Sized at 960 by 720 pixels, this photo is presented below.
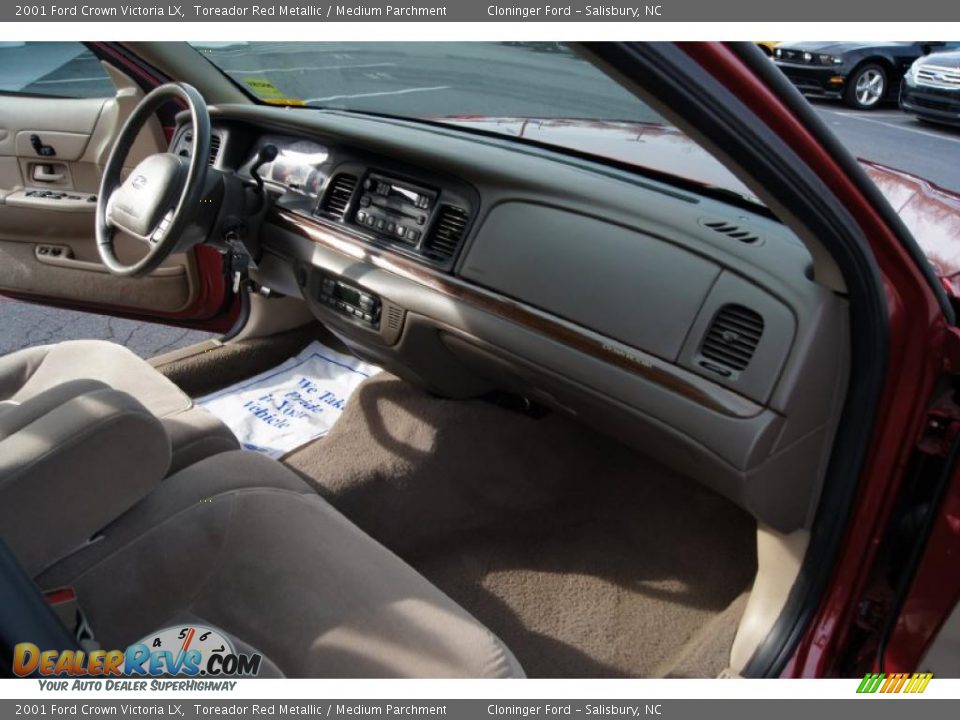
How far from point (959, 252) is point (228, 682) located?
4.53 ft

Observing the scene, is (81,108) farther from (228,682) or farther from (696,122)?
(696,122)

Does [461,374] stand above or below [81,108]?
below

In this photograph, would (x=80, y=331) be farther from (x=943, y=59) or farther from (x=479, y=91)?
(x=943, y=59)

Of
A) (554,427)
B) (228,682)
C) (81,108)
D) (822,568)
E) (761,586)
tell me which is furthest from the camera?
(81,108)

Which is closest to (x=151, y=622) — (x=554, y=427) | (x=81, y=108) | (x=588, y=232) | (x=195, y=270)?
(x=588, y=232)

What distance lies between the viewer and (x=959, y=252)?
1415 mm

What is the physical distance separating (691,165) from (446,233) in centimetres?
56

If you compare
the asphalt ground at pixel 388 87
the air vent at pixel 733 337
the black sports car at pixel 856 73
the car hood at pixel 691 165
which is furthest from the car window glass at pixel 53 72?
the black sports car at pixel 856 73

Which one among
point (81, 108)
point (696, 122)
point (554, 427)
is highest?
point (696, 122)

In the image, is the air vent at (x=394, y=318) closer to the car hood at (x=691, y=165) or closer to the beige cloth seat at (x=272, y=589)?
the car hood at (x=691, y=165)

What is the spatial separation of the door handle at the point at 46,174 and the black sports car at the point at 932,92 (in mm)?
3518

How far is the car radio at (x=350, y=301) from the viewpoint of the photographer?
200cm

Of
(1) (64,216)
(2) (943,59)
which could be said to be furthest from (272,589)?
(2) (943,59)

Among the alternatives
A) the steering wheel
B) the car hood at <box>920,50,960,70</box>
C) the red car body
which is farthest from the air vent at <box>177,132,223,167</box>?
the car hood at <box>920,50,960,70</box>
